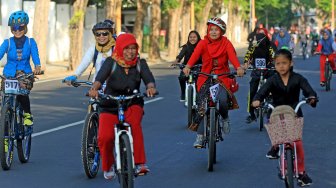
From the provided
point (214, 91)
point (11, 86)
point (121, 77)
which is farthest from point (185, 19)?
point (121, 77)

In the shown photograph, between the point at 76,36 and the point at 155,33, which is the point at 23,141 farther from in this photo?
the point at 155,33

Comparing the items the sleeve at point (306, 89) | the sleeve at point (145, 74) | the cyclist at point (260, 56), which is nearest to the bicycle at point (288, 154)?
the sleeve at point (306, 89)

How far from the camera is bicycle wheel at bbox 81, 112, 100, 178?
411 inches

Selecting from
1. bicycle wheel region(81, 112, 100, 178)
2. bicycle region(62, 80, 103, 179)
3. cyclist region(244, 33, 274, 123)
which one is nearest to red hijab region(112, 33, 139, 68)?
bicycle region(62, 80, 103, 179)

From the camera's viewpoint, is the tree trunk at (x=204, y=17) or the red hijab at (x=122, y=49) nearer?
the red hijab at (x=122, y=49)

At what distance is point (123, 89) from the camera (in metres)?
9.52

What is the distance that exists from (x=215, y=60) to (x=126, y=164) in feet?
12.1

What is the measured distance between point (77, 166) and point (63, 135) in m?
3.51

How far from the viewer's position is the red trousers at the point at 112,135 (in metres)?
9.27

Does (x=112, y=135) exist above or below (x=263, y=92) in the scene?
below

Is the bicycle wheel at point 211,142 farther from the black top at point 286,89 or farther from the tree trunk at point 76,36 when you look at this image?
the tree trunk at point 76,36

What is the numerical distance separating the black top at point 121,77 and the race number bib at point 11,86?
8.44 ft

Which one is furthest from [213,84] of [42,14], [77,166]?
[42,14]

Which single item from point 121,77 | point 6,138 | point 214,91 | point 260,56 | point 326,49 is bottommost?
point 6,138
